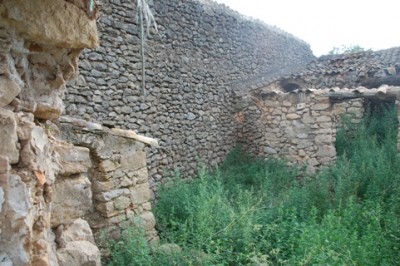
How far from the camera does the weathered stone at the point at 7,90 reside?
51.7 inches

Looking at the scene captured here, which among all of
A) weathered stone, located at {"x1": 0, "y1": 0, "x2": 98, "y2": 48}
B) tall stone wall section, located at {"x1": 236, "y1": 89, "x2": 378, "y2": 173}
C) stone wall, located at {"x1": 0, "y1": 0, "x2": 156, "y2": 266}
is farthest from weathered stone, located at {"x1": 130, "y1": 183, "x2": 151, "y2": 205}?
tall stone wall section, located at {"x1": 236, "y1": 89, "x2": 378, "y2": 173}

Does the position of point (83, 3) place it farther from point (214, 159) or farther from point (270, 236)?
point (214, 159)

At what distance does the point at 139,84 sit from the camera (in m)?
7.31

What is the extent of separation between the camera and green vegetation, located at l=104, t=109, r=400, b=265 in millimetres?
3854

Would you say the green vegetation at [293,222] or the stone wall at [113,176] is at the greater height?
the stone wall at [113,176]

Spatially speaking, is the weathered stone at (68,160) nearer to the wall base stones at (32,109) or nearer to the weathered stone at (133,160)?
the wall base stones at (32,109)

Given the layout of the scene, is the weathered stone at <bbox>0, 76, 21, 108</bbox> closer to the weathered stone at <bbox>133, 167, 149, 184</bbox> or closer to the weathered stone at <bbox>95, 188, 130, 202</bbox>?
the weathered stone at <bbox>95, 188, 130, 202</bbox>

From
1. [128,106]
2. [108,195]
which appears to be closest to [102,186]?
[108,195]

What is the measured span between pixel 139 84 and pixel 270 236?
423 centimetres

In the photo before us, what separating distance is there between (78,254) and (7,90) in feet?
3.91

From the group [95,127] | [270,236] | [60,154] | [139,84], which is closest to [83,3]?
[60,154]

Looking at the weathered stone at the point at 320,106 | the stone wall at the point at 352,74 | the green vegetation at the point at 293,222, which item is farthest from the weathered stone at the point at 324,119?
the stone wall at the point at 352,74

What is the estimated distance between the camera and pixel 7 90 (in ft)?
4.38

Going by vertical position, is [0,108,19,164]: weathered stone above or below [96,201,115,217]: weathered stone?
above
